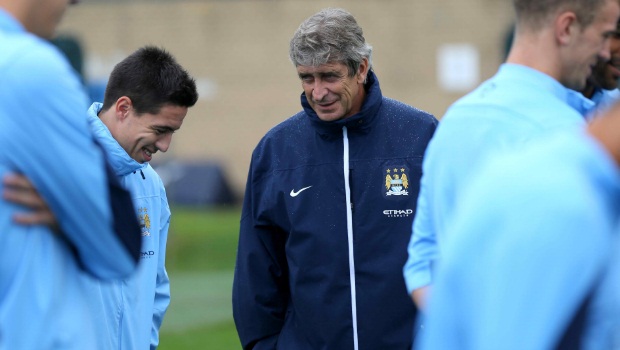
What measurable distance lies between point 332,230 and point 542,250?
98.5 inches

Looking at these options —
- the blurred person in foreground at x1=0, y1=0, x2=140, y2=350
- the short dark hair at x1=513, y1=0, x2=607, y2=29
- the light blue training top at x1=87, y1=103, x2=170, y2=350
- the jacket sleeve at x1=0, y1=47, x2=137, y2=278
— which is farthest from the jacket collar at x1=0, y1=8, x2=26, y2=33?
the light blue training top at x1=87, y1=103, x2=170, y2=350

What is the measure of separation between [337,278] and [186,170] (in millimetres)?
21676

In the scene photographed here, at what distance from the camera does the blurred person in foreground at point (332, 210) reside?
14.9ft

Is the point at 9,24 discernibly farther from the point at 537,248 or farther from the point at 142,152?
the point at 142,152

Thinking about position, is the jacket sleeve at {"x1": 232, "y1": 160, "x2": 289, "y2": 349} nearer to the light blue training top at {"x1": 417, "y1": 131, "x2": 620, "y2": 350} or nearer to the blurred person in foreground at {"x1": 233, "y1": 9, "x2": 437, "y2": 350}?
the blurred person in foreground at {"x1": 233, "y1": 9, "x2": 437, "y2": 350}

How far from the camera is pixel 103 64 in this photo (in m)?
29.3

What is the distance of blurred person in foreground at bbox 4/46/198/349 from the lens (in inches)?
176

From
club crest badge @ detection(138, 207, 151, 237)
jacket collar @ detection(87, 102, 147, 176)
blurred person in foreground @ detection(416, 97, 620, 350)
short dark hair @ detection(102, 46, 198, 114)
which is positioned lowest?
club crest badge @ detection(138, 207, 151, 237)

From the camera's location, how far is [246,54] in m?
29.0

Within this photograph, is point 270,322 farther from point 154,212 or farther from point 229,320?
point 229,320

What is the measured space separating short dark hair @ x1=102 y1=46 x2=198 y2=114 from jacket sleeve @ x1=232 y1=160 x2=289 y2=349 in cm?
44

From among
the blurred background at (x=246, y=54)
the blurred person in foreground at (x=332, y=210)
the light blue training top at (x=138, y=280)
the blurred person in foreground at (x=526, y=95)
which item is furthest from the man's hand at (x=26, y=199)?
the blurred background at (x=246, y=54)

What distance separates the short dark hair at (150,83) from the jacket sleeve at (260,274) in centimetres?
44

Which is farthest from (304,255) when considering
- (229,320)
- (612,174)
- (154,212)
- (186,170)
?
(186,170)
